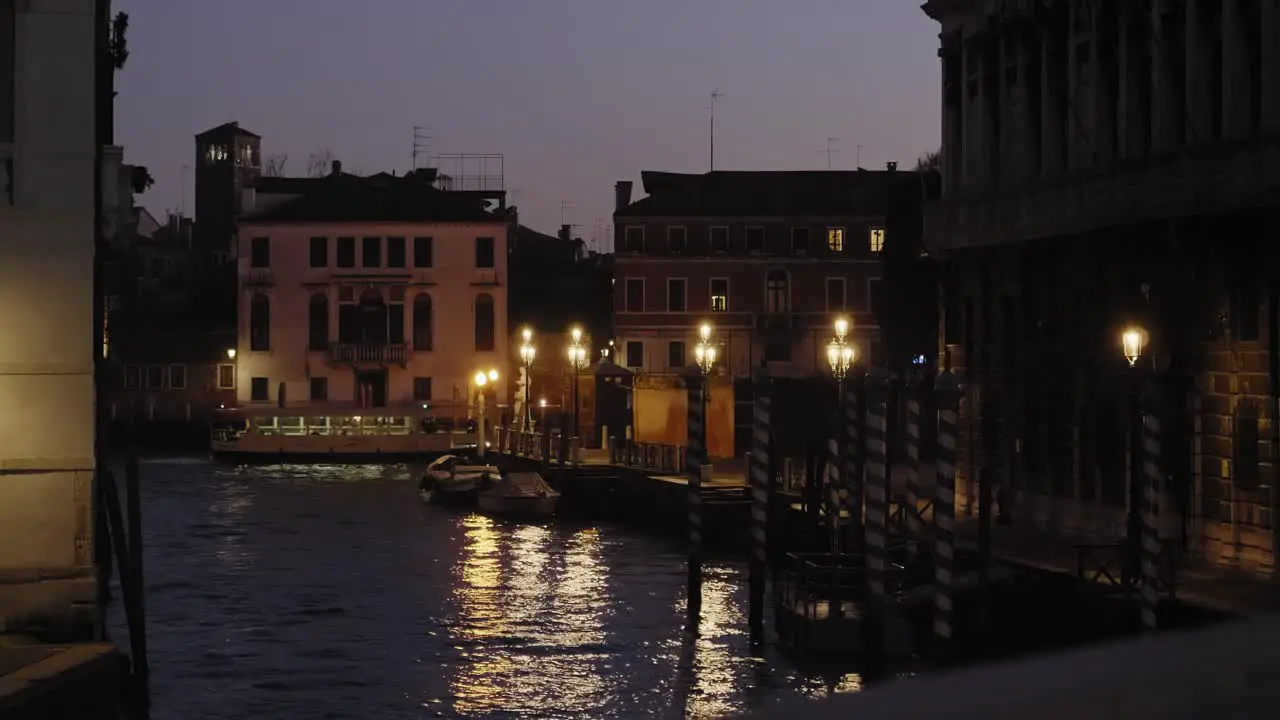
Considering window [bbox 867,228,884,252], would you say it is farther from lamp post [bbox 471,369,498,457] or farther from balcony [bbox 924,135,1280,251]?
balcony [bbox 924,135,1280,251]

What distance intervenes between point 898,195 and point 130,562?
26742mm

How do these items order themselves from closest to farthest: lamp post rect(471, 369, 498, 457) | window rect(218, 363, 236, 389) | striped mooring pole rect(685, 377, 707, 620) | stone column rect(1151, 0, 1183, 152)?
stone column rect(1151, 0, 1183, 152)
striped mooring pole rect(685, 377, 707, 620)
lamp post rect(471, 369, 498, 457)
window rect(218, 363, 236, 389)

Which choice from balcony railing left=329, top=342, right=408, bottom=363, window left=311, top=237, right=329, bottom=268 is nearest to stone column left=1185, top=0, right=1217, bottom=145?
balcony railing left=329, top=342, right=408, bottom=363

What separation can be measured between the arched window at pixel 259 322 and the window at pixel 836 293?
17.1 metres

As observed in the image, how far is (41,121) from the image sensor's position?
1439 centimetres

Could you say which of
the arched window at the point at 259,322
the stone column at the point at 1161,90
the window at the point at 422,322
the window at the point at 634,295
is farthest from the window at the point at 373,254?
the stone column at the point at 1161,90

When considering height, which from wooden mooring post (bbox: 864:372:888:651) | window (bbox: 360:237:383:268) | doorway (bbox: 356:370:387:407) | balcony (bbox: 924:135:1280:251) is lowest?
wooden mooring post (bbox: 864:372:888:651)

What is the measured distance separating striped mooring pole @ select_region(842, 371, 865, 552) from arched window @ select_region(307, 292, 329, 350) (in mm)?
36595

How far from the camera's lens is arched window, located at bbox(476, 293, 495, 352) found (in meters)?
61.1

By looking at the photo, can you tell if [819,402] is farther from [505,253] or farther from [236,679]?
[236,679]

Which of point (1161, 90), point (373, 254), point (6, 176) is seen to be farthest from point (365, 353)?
point (6, 176)

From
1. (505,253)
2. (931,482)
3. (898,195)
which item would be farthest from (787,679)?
(505,253)

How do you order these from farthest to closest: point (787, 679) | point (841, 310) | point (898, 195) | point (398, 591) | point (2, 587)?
A: 1. point (841, 310)
2. point (898, 195)
3. point (398, 591)
4. point (787, 679)
5. point (2, 587)

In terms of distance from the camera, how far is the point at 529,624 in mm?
23453
